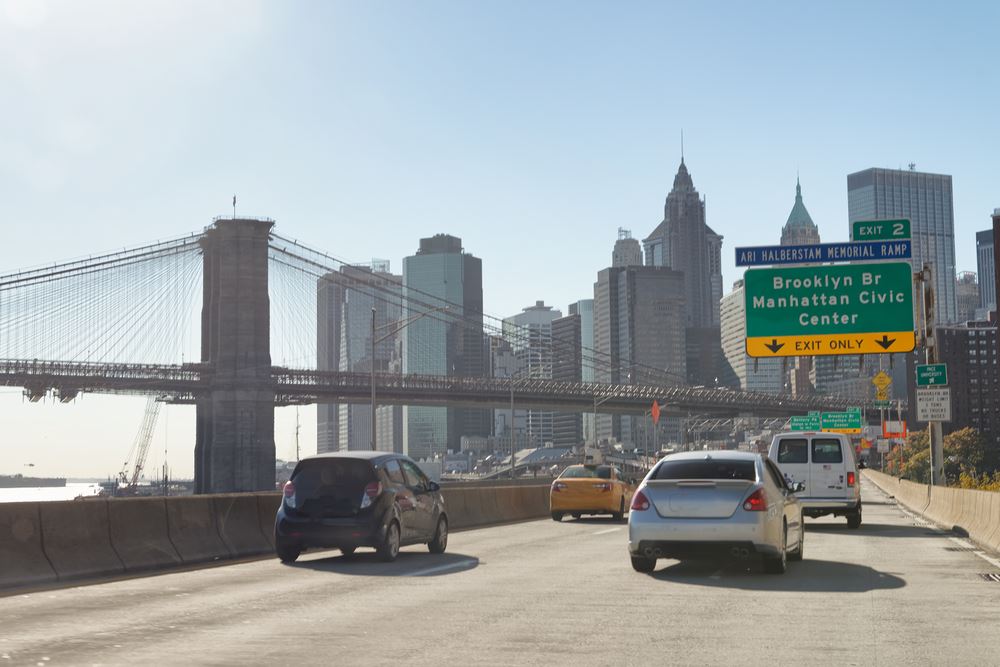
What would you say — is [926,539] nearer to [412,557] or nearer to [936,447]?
[412,557]

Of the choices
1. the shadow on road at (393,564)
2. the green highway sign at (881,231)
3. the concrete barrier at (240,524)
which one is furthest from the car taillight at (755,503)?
the green highway sign at (881,231)

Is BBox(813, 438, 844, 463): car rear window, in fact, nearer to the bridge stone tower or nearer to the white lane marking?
the white lane marking

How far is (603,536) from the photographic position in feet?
81.9

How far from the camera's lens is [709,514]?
15383mm

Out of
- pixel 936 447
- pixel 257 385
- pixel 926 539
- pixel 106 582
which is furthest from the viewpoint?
pixel 257 385

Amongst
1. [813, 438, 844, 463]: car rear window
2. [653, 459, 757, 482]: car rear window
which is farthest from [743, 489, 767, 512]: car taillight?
[813, 438, 844, 463]: car rear window

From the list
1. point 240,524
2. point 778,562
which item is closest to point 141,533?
point 240,524

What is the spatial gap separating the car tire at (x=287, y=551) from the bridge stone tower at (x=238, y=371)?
71.1 meters

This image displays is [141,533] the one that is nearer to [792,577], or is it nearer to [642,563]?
[642,563]

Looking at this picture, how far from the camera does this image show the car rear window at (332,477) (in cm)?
1809

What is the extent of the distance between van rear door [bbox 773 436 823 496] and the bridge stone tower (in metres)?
63.4

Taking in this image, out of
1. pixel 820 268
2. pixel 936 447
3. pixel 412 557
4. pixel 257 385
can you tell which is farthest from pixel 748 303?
pixel 257 385

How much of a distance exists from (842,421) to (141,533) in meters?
81.7

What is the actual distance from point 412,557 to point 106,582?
5.11 metres
